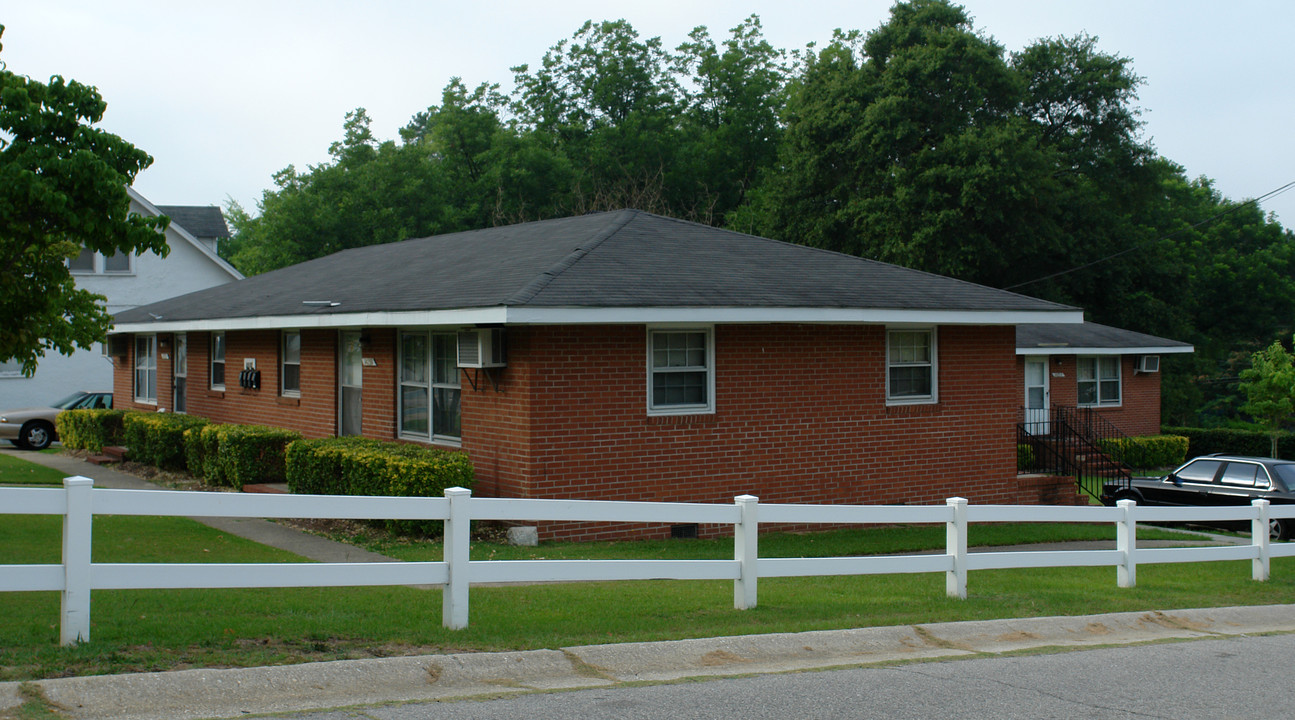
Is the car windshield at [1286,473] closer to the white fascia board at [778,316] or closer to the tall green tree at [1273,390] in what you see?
the white fascia board at [778,316]

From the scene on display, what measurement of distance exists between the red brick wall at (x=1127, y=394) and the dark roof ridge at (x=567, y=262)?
16652 mm

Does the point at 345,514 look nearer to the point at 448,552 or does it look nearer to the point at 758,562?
the point at 448,552

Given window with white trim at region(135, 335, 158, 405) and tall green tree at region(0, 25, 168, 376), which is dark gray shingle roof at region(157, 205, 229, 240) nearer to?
window with white trim at region(135, 335, 158, 405)

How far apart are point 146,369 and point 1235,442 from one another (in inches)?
1210

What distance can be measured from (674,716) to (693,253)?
11.2 meters

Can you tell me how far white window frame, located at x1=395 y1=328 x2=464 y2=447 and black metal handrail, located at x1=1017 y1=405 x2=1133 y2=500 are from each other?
39.0ft

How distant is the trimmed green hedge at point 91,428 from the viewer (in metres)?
23.7

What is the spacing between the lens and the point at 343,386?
1812cm

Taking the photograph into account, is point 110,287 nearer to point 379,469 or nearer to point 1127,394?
point 379,469

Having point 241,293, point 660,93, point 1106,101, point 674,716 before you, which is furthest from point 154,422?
point 660,93

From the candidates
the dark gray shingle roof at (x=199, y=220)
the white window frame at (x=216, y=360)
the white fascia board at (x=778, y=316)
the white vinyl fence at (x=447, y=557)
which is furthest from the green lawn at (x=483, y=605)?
the dark gray shingle roof at (x=199, y=220)

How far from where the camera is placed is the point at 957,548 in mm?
9555

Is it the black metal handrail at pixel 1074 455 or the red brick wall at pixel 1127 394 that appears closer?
the black metal handrail at pixel 1074 455

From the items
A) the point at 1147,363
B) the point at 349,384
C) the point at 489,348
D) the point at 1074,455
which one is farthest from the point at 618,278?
the point at 1147,363
